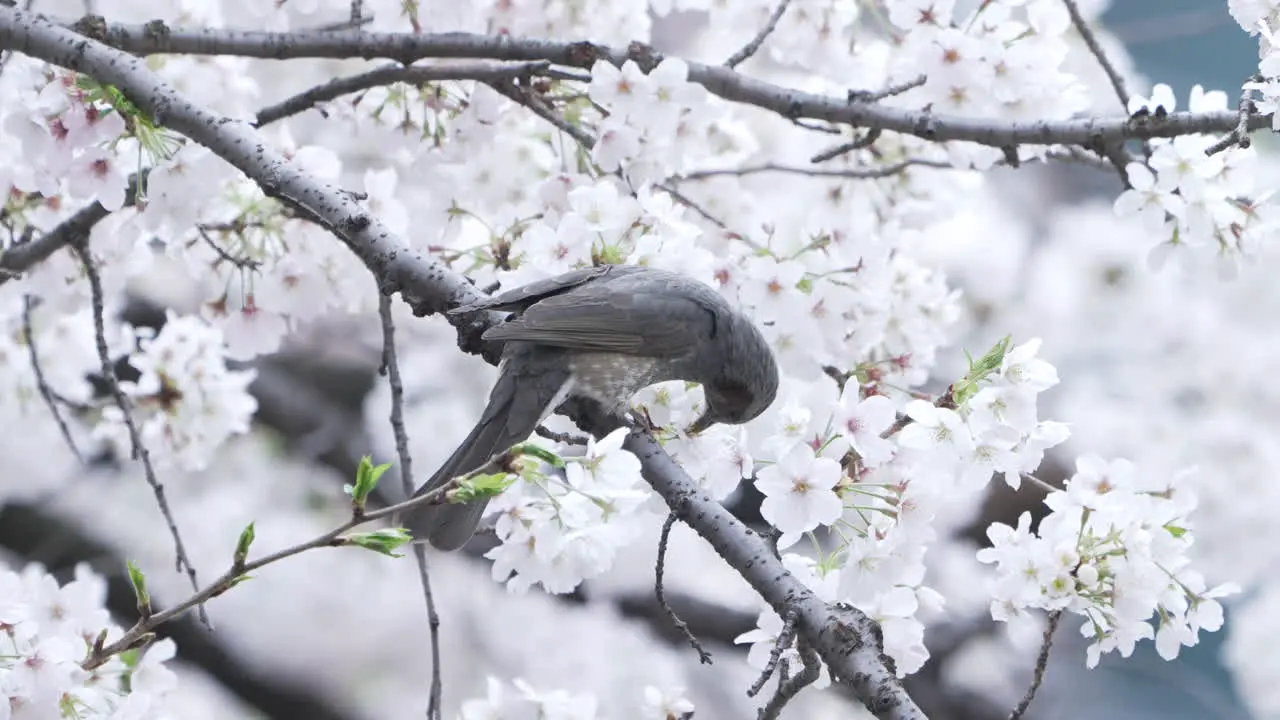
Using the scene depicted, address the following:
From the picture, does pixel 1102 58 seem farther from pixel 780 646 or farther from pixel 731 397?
pixel 780 646

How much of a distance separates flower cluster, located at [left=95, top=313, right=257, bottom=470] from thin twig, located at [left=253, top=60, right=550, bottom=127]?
31.3 inches

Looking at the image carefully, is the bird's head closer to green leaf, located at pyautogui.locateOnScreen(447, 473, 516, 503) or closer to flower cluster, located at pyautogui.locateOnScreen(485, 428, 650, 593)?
flower cluster, located at pyautogui.locateOnScreen(485, 428, 650, 593)

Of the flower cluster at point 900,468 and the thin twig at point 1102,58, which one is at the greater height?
the thin twig at point 1102,58

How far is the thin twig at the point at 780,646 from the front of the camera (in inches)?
48.4

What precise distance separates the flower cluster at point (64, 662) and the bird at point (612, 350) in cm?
55

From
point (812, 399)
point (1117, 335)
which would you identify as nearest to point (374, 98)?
point (812, 399)

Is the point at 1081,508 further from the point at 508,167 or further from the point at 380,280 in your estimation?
the point at 508,167

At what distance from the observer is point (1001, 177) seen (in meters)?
5.52

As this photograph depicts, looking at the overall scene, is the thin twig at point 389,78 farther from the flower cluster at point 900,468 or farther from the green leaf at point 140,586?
the green leaf at point 140,586

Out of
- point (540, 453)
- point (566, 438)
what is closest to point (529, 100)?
point (566, 438)

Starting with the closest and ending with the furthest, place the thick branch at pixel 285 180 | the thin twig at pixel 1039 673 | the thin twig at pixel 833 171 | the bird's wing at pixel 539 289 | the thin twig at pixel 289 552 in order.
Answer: the thin twig at pixel 289 552 → the thin twig at pixel 1039 673 → the thick branch at pixel 285 180 → the bird's wing at pixel 539 289 → the thin twig at pixel 833 171

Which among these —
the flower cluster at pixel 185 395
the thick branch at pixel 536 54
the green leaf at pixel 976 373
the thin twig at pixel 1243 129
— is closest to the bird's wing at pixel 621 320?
the thick branch at pixel 536 54

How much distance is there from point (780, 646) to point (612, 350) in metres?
0.80

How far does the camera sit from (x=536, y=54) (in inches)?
83.0
